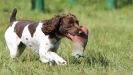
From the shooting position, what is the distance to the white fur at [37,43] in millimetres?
7239

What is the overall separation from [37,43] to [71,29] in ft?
2.57

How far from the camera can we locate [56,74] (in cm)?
673

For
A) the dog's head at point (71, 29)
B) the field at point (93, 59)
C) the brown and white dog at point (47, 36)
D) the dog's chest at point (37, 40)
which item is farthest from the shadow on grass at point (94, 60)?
the dog's head at point (71, 29)

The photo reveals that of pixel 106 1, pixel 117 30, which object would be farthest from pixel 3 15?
pixel 106 1

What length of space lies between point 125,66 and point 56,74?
1124 mm

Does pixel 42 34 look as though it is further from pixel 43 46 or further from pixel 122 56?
pixel 122 56

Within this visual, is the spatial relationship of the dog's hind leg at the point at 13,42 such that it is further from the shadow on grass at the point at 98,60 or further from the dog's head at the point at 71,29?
the shadow on grass at the point at 98,60

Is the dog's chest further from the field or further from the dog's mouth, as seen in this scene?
the dog's mouth

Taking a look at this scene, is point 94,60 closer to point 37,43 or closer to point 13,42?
point 37,43

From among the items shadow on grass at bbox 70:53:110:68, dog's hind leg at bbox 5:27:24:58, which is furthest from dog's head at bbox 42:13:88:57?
dog's hind leg at bbox 5:27:24:58

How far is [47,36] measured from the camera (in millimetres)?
7309

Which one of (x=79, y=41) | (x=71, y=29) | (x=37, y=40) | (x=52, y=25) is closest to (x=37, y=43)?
(x=37, y=40)

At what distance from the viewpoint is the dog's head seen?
22.3 feet

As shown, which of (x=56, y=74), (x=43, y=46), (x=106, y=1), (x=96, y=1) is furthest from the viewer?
(x=96, y=1)
